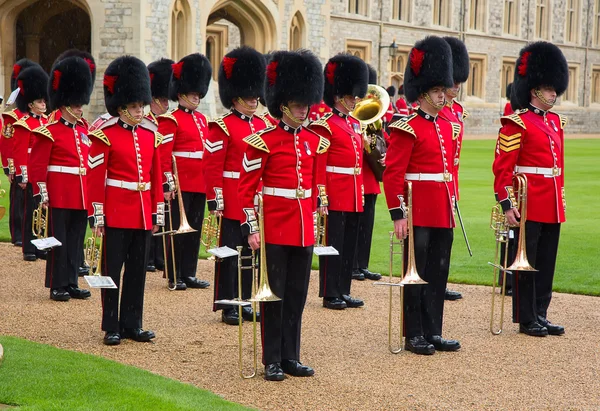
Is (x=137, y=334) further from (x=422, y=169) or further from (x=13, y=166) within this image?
(x=13, y=166)

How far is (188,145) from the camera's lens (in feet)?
23.2

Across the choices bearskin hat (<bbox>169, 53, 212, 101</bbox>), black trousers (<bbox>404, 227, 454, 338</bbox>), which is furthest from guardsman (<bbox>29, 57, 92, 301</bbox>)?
black trousers (<bbox>404, 227, 454, 338</bbox>)

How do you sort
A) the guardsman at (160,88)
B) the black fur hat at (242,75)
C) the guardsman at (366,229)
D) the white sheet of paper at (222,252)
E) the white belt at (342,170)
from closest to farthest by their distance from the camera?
the white sheet of paper at (222,252) → the black fur hat at (242,75) → the white belt at (342,170) → the guardsman at (160,88) → the guardsman at (366,229)

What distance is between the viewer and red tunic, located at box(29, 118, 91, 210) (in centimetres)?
661

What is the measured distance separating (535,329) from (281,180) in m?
1.85

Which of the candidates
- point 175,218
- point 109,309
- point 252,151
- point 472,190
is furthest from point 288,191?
point 472,190

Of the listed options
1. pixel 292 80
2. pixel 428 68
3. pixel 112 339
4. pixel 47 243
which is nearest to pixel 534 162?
pixel 428 68

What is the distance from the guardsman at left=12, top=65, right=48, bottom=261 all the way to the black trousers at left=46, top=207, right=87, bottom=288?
1458 mm

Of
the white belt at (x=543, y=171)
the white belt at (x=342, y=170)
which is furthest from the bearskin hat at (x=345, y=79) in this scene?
the white belt at (x=543, y=171)

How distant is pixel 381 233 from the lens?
10031 mm

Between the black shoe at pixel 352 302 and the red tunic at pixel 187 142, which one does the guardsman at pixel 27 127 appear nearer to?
the red tunic at pixel 187 142

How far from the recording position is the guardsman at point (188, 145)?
23.1 ft

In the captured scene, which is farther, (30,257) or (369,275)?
(30,257)

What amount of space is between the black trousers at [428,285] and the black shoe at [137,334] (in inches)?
52.9
